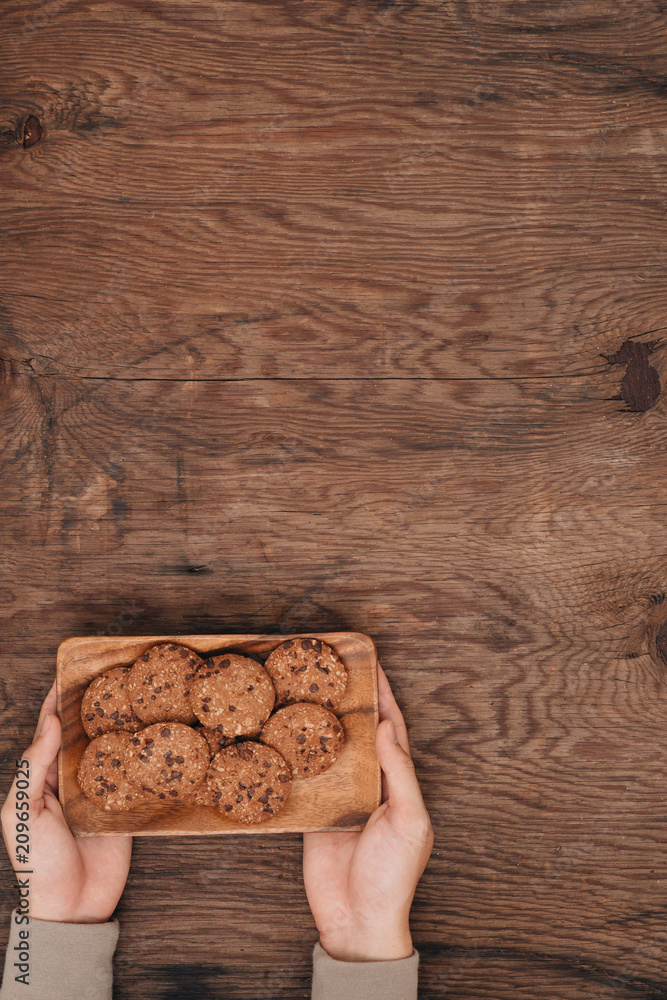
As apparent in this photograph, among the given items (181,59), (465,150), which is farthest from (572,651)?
(181,59)

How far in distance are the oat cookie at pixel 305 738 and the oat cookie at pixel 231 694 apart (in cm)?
4

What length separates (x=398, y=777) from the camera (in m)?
1.19

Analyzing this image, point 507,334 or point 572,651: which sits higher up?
point 507,334

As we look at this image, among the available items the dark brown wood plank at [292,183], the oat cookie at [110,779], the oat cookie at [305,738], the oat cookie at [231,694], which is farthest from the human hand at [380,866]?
the dark brown wood plank at [292,183]

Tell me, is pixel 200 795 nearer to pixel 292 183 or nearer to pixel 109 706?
pixel 109 706

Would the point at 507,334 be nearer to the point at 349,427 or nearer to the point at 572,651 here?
the point at 349,427

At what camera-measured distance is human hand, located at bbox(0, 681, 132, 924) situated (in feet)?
3.90

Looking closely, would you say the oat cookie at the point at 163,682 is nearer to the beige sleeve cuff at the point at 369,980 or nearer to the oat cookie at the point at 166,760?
the oat cookie at the point at 166,760

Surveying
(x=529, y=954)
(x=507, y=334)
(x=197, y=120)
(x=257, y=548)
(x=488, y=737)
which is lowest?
(x=529, y=954)

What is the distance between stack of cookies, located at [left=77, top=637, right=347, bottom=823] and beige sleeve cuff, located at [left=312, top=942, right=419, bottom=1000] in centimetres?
35

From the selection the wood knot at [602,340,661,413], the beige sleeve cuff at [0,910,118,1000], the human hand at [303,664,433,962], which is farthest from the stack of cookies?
the wood knot at [602,340,661,413]

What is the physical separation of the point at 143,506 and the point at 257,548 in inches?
10.1

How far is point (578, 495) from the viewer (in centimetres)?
135

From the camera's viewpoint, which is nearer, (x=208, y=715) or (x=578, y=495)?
(x=208, y=715)
